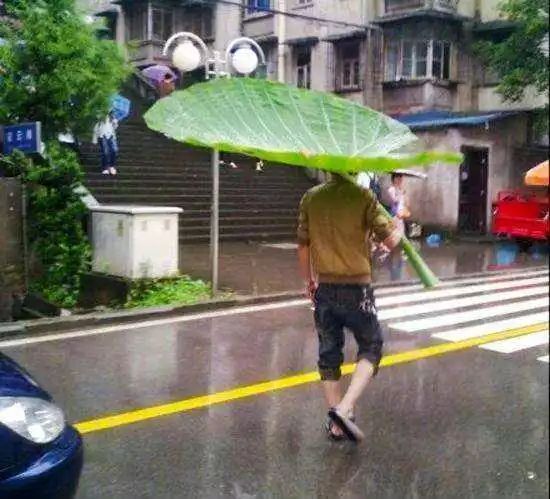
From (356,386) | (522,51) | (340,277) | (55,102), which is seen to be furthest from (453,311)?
(522,51)

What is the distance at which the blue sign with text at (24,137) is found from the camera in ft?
25.5

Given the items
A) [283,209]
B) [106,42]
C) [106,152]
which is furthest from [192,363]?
[106,152]

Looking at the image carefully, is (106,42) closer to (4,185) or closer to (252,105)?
(4,185)

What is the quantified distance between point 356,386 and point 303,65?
1.85m

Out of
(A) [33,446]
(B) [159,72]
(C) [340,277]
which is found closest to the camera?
(A) [33,446]

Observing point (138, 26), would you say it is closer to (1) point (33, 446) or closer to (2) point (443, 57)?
(2) point (443, 57)

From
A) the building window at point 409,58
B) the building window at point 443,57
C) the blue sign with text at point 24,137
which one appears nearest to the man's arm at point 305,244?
the building window at point 409,58

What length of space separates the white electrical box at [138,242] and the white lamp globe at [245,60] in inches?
234

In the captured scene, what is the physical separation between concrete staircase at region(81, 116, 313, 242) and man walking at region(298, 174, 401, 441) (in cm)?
160

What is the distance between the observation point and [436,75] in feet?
8.80

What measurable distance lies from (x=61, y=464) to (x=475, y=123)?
1.99 m

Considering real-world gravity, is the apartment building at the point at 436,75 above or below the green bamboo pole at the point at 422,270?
above

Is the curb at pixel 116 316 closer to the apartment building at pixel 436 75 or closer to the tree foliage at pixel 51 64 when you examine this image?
the tree foliage at pixel 51 64

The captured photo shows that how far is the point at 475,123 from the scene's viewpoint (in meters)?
1.88
